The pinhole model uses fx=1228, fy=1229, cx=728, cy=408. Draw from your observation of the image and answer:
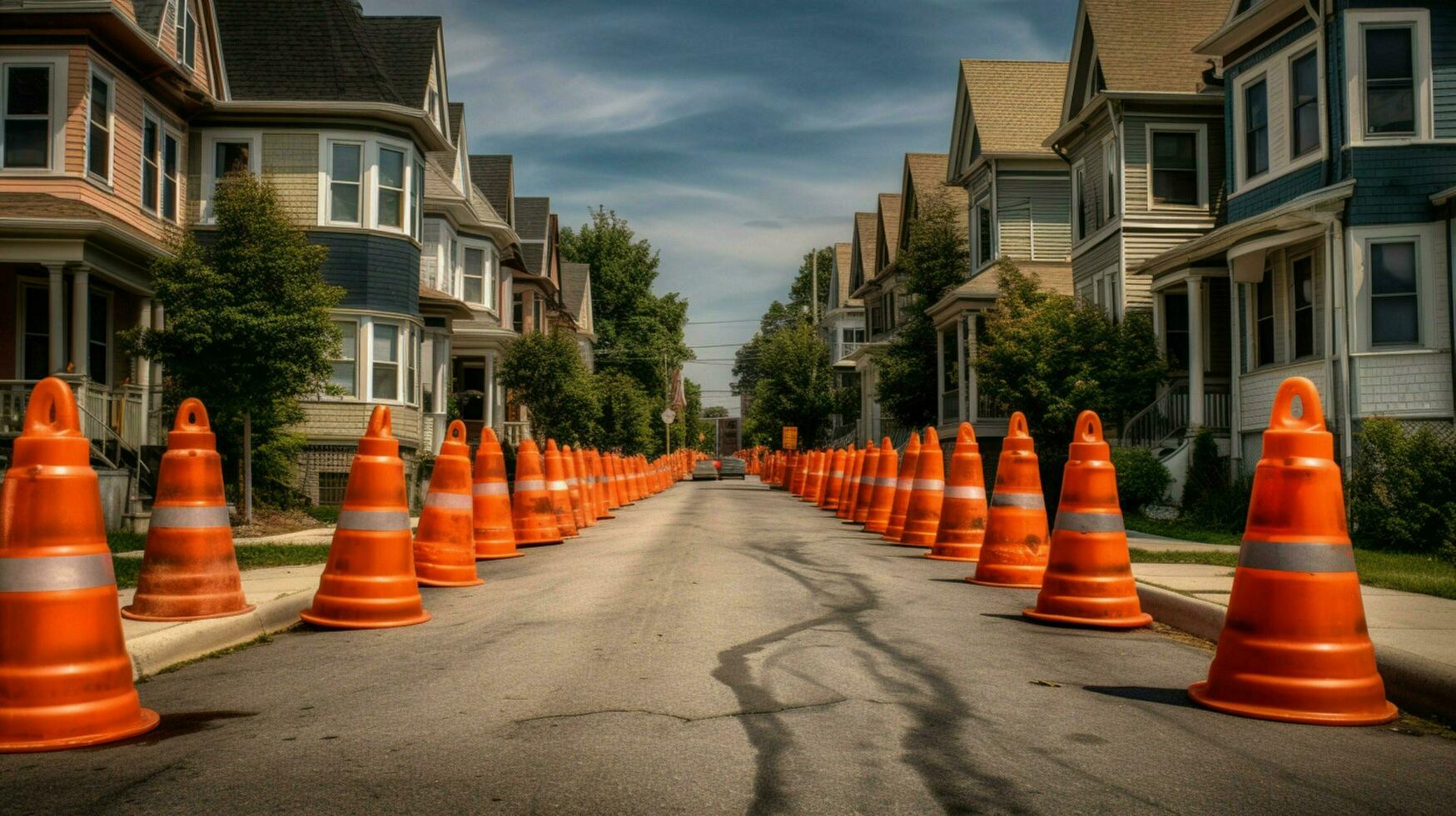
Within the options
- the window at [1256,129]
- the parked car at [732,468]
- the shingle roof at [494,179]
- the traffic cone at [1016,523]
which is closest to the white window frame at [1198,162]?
the window at [1256,129]

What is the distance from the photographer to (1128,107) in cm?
2611

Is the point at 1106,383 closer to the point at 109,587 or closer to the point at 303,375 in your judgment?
the point at 303,375

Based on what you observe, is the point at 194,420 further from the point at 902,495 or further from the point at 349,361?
the point at 349,361

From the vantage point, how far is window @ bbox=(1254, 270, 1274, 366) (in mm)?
20688

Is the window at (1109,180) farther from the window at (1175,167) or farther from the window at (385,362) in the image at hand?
the window at (385,362)

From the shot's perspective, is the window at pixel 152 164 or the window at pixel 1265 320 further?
the window at pixel 152 164

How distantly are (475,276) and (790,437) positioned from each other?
24024mm

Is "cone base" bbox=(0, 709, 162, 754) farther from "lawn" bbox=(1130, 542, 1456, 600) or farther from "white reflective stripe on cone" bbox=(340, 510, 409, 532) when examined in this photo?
"lawn" bbox=(1130, 542, 1456, 600)

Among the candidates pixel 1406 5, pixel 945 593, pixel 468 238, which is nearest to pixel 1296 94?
pixel 1406 5

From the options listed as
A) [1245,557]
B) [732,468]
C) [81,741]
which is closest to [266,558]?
[81,741]

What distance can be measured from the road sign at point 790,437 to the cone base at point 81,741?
172ft

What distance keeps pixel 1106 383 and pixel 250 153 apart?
57.5 ft

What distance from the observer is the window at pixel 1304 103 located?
18875 mm

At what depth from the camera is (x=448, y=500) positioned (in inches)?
380
